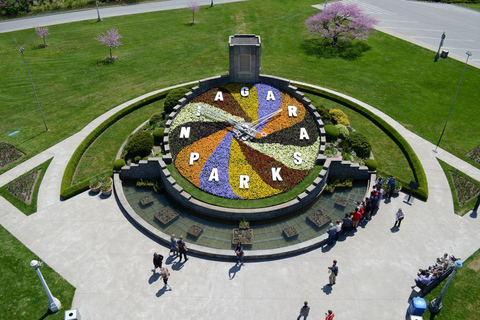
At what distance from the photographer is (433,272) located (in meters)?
22.5

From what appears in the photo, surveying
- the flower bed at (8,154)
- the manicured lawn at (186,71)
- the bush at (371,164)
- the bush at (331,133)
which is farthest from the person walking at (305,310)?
the flower bed at (8,154)

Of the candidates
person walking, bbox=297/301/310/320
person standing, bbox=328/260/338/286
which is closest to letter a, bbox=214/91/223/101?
person standing, bbox=328/260/338/286

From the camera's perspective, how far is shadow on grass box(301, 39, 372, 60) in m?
54.1

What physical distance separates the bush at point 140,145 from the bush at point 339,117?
19.3 meters

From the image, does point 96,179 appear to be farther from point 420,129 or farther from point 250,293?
point 420,129

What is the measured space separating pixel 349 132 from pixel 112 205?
24.1 meters

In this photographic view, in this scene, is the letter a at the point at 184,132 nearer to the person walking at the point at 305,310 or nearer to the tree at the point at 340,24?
the person walking at the point at 305,310

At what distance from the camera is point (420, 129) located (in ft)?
124

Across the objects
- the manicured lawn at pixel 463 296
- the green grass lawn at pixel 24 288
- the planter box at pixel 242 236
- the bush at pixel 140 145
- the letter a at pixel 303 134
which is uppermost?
the letter a at pixel 303 134

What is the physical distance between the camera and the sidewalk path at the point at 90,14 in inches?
2594

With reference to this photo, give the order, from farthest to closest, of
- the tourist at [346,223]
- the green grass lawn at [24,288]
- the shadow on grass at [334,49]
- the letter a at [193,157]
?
the shadow on grass at [334,49]
the letter a at [193,157]
the tourist at [346,223]
the green grass lawn at [24,288]

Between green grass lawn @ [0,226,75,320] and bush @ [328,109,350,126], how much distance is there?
28621 mm

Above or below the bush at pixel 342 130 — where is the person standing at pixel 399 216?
below

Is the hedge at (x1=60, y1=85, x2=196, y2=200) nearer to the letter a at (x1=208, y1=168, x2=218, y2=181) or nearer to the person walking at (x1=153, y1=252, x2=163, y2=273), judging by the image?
the letter a at (x1=208, y1=168, x2=218, y2=181)
